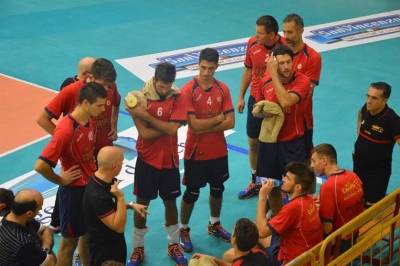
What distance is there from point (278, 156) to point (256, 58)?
1.61 m

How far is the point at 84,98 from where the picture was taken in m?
6.43

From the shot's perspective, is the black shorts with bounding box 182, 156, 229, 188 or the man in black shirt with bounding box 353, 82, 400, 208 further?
the black shorts with bounding box 182, 156, 229, 188

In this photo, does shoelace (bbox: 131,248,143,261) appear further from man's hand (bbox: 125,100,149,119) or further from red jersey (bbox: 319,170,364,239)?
red jersey (bbox: 319,170,364,239)

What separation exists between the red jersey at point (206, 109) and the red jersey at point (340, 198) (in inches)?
62.6

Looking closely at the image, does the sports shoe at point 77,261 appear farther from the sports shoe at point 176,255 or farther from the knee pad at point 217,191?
the knee pad at point 217,191

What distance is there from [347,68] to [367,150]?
6.16 metres

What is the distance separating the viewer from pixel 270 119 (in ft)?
24.4

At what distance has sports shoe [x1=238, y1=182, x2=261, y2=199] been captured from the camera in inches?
351

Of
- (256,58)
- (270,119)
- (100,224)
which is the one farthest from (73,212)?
(256,58)

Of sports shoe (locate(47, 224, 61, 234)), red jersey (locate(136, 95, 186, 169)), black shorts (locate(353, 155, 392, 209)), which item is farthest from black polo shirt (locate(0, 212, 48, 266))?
black shorts (locate(353, 155, 392, 209))

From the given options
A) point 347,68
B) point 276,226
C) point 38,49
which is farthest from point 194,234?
point 38,49

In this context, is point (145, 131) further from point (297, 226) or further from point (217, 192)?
point (297, 226)

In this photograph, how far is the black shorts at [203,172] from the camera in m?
7.71

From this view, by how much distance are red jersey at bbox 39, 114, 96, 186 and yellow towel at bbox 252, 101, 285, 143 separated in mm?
1912
